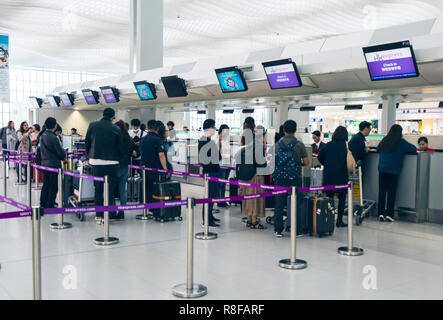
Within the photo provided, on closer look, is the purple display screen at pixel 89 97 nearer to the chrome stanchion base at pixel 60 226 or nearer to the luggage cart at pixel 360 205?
the chrome stanchion base at pixel 60 226

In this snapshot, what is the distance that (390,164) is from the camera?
26.1 feet

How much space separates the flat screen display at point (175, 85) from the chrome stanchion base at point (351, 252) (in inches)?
305

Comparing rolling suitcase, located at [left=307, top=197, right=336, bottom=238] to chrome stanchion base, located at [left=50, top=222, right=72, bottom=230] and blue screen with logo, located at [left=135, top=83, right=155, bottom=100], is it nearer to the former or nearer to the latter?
chrome stanchion base, located at [left=50, top=222, right=72, bottom=230]

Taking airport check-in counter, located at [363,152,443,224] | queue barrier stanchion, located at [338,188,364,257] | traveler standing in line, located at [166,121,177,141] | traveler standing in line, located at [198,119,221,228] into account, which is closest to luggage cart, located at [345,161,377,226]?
airport check-in counter, located at [363,152,443,224]

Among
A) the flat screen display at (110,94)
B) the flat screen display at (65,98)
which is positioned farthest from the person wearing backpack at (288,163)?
the flat screen display at (65,98)

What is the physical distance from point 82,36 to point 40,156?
17.5 metres

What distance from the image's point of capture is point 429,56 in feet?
23.5

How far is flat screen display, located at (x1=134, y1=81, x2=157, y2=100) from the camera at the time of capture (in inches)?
535

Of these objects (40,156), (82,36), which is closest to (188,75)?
(40,156)

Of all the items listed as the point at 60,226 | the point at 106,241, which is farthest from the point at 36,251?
the point at 60,226

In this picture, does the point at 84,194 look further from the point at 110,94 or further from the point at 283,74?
the point at 110,94

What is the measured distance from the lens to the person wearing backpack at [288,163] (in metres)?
6.53

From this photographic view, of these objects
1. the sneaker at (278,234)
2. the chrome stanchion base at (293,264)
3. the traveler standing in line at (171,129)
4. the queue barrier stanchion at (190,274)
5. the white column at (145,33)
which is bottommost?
the sneaker at (278,234)
